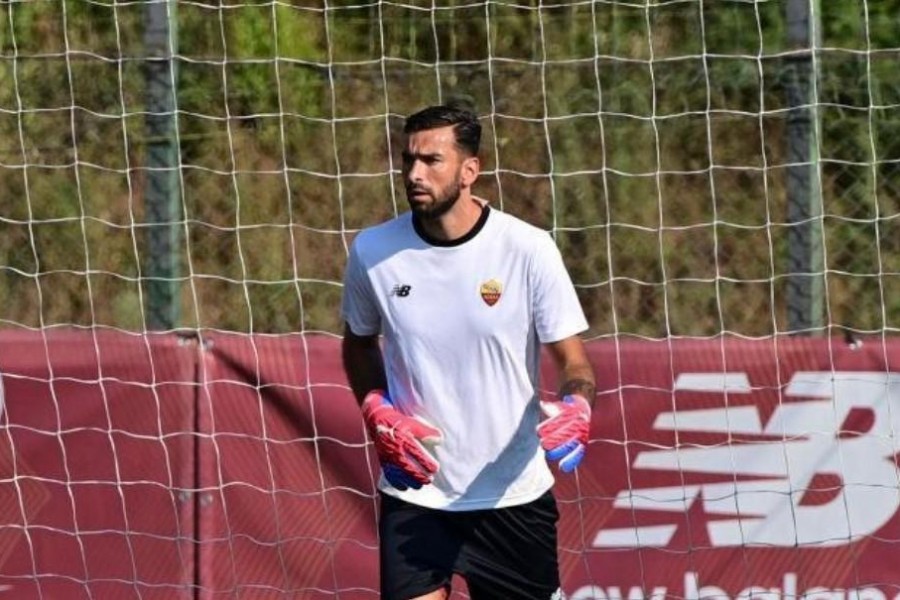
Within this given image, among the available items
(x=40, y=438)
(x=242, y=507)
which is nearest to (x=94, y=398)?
(x=40, y=438)

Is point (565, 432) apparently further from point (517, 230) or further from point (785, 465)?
point (785, 465)

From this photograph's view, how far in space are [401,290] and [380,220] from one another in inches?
146

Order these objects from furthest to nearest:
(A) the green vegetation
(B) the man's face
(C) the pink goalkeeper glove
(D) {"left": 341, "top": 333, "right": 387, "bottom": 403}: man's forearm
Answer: (A) the green vegetation < (D) {"left": 341, "top": 333, "right": 387, "bottom": 403}: man's forearm < (B) the man's face < (C) the pink goalkeeper glove

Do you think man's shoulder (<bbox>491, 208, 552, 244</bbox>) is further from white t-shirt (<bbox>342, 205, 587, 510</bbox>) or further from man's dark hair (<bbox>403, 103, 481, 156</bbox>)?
man's dark hair (<bbox>403, 103, 481, 156</bbox>)

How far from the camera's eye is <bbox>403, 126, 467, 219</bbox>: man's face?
522 centimetres

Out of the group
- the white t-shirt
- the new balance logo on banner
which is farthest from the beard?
the new balance logo on banner

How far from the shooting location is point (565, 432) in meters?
5.07

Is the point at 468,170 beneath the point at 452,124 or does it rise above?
beneath

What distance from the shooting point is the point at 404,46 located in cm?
920

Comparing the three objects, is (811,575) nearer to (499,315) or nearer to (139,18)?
(499,315)

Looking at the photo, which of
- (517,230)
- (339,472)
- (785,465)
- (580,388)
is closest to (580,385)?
(580,388)

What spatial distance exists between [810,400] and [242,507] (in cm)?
211

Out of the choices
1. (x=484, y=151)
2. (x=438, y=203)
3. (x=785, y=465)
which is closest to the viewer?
(x=438, y=203)

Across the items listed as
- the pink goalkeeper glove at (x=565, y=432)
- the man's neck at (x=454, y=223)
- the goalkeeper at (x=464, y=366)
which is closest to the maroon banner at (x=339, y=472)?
the goalkeeper at (x=464, y=366)
